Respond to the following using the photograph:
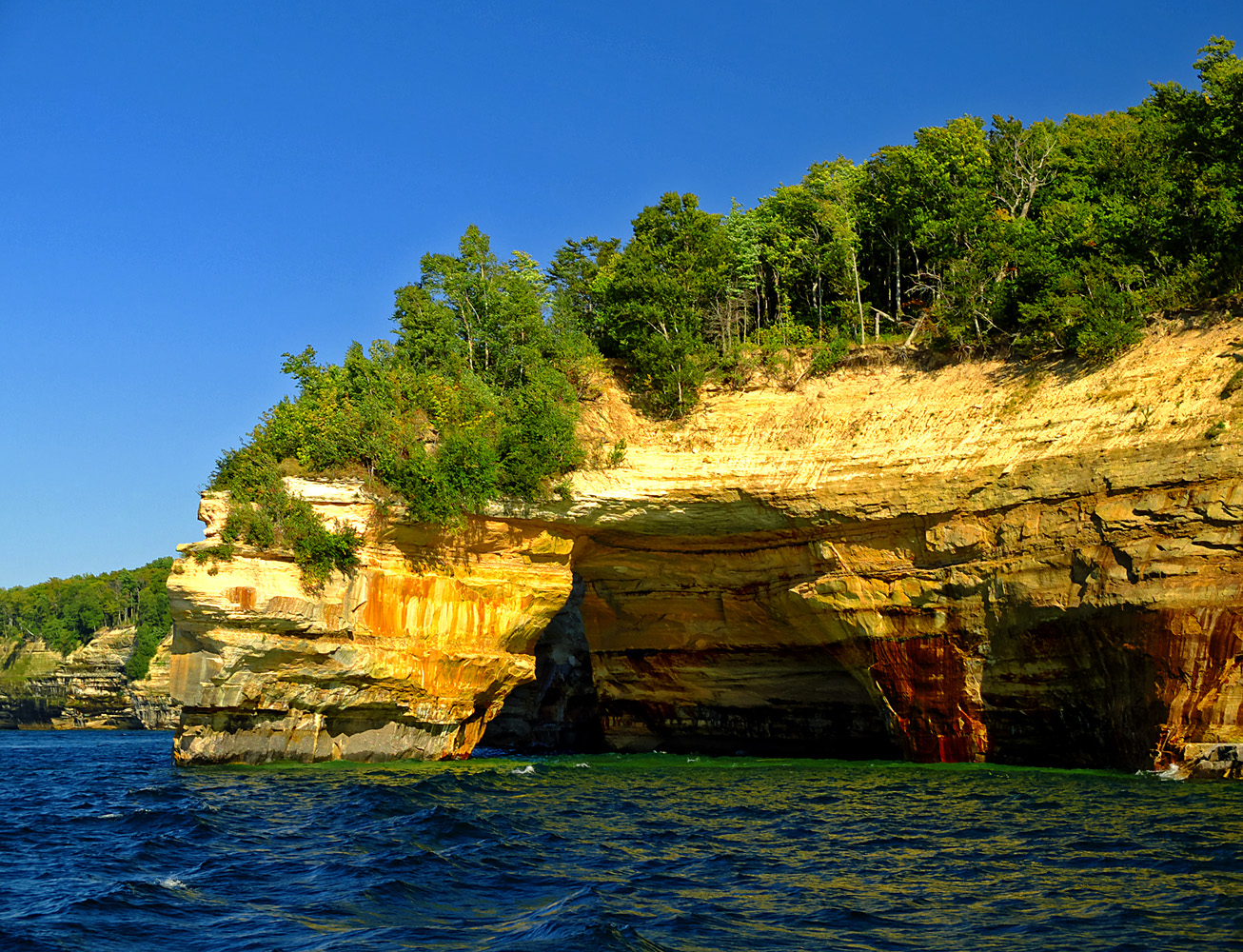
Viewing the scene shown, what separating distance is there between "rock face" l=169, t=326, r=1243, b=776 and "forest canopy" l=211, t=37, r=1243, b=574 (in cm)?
133

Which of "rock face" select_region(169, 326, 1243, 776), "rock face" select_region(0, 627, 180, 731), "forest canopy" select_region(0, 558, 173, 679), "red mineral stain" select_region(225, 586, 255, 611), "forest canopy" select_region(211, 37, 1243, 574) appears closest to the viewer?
"rock face" select_region(169, 326, 1243, 776)

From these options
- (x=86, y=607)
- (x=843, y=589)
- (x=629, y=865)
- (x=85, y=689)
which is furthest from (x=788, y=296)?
(x=86, y=607)

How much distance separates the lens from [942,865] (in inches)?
504

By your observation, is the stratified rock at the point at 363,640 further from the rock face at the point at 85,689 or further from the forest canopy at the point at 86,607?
the forest canopy at the point at 86,607

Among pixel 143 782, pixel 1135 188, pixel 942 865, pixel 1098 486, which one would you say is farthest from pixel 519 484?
pixel 1135 188

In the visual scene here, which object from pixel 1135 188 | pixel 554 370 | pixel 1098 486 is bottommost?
pixel 1098 486

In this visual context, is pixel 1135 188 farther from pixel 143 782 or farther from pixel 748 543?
pixel 143 782

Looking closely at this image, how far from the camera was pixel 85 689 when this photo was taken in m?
82.6

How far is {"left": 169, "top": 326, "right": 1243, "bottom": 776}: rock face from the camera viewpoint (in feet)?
70.1

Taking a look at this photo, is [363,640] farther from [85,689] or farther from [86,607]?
[86,607]

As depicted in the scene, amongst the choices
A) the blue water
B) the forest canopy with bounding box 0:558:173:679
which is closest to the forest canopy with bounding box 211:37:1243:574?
the blue water

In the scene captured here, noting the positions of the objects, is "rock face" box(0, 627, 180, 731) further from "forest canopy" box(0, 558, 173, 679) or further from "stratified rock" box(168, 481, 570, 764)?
"stratified rock" box(168, 481, 570, 764)

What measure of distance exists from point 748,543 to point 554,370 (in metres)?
8.50

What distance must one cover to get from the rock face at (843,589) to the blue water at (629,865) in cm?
308
